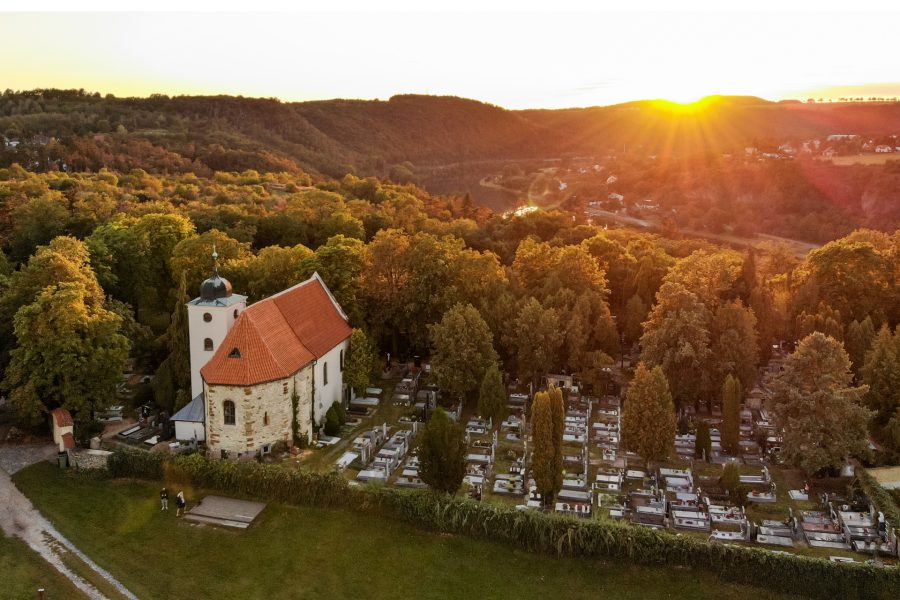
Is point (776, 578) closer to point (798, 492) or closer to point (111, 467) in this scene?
point (798, 492)

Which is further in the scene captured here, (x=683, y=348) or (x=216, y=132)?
(x=216, y=132)

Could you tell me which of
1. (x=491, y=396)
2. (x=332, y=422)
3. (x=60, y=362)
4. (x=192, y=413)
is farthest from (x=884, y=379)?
(x=60, y=362)

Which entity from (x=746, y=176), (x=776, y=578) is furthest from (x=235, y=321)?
(x=746, y=176)

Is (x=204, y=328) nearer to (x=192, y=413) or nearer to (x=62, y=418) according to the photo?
(x=192, y=413)

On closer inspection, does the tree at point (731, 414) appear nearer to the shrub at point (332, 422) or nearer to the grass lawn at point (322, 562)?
the grass lawn at point (322, 562)

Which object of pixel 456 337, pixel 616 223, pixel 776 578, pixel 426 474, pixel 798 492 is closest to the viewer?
pixel 776 578

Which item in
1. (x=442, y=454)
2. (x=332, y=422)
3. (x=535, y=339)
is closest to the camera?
(x=442, y=454)
